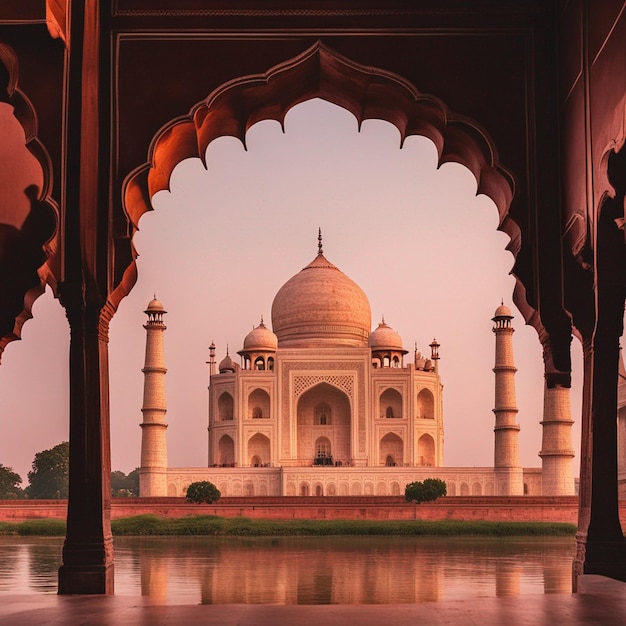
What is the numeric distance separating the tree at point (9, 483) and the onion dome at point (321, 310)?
1097cm

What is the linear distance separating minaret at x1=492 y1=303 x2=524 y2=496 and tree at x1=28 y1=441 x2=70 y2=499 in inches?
645

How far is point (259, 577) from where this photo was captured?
26.9 feet

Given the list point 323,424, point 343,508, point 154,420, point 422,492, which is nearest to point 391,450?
point 323,424

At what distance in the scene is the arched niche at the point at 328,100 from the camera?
478cm

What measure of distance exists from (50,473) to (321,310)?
12653mm

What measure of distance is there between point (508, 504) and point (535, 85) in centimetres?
1727

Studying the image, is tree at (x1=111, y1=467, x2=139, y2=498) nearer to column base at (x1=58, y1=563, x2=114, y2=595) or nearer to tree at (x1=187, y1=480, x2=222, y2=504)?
tree at (x1=187, y1=480, x2=222, y2=504)

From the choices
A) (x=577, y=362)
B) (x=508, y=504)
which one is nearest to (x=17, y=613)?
(x=577, y=362)

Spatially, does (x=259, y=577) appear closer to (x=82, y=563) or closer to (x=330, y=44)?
(x=82, y=563)

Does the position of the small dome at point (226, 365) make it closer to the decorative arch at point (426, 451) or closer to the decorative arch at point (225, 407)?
the decorative arch at point (225, 407)

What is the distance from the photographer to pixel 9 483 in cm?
3584

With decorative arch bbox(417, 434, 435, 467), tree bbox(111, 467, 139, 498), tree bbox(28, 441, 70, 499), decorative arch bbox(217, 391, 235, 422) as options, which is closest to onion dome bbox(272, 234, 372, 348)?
decorative arch bbox(217, 391, 235, 422)

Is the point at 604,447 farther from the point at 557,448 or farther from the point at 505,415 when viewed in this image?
the point at 505,415

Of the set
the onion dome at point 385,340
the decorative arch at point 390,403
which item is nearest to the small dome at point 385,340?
the onion dome at point 385,340
